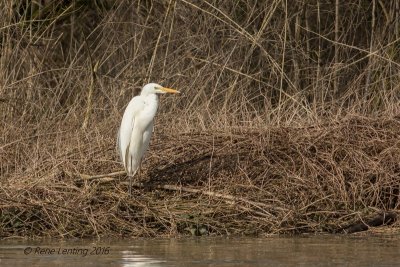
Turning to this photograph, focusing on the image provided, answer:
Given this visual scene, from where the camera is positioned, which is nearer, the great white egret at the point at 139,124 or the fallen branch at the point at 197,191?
the fallen branch at the point at 197,191

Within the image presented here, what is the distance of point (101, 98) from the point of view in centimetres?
977

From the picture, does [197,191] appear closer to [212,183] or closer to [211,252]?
[212,183]

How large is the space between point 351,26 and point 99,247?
6.15m

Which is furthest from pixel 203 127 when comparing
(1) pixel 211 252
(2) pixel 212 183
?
(1) pixel 211 252

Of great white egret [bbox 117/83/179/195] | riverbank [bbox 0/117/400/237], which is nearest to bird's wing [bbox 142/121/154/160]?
great white egret [bbox 117/83/179/195]

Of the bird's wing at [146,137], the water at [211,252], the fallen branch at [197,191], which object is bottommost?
the water at [211,252]

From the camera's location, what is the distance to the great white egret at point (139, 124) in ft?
25.9

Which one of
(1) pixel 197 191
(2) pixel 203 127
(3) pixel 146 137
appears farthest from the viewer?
(2) pixel 203 127

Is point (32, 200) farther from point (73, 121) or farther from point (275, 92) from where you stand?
point (275, 92)

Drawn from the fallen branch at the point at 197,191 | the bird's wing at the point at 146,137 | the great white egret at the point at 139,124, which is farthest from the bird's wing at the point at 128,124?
the fallen branch at the point at 197,191

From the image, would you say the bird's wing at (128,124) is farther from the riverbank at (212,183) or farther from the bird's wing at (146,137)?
the riverbank at (212,183)

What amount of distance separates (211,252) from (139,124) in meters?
2.23

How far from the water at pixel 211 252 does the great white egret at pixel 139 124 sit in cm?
123

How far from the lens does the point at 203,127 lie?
847cm
